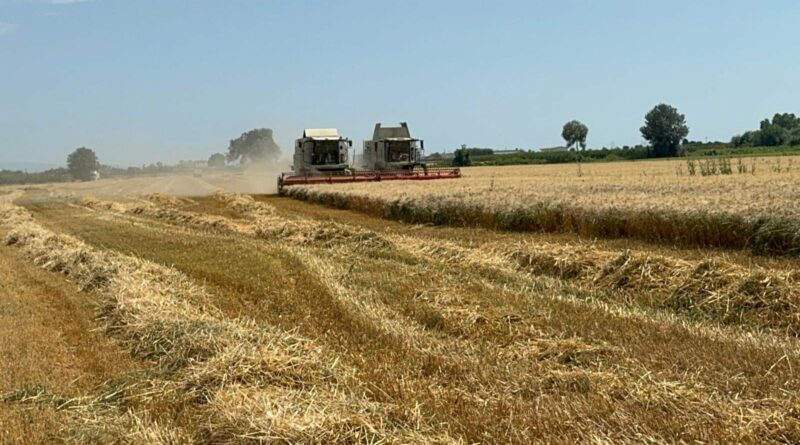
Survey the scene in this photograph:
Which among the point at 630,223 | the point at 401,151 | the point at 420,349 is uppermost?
the point at 401,151

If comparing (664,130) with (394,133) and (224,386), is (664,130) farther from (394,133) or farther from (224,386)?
(224,386)

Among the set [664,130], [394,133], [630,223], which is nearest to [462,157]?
[664,130]

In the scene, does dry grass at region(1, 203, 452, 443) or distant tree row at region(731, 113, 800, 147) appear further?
distant tree row at region(731, 113, 800, 147)

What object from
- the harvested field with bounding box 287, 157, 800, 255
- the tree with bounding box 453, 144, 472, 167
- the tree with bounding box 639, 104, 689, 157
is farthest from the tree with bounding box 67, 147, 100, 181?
the harvested field with bounding box 287, 157, 800, 255

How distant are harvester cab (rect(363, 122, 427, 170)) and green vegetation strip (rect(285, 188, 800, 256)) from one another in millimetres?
20119

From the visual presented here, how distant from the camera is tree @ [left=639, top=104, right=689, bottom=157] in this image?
104312 millimetres

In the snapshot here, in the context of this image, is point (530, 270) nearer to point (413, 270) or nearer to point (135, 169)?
point (413, 270)

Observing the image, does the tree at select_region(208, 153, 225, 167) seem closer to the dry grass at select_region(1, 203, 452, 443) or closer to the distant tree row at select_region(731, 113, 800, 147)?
the distant tree row at select_region(731, 113, 800, 147)

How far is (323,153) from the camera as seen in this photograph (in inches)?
1574

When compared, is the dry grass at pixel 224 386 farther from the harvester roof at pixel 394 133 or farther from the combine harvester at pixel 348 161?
the harvester roof at pixel 394 133

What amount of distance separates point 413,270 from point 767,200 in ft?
24.5

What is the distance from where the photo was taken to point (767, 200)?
13.8 m

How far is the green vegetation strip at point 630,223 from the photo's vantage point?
11671 mm

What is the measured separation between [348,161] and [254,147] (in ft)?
359
